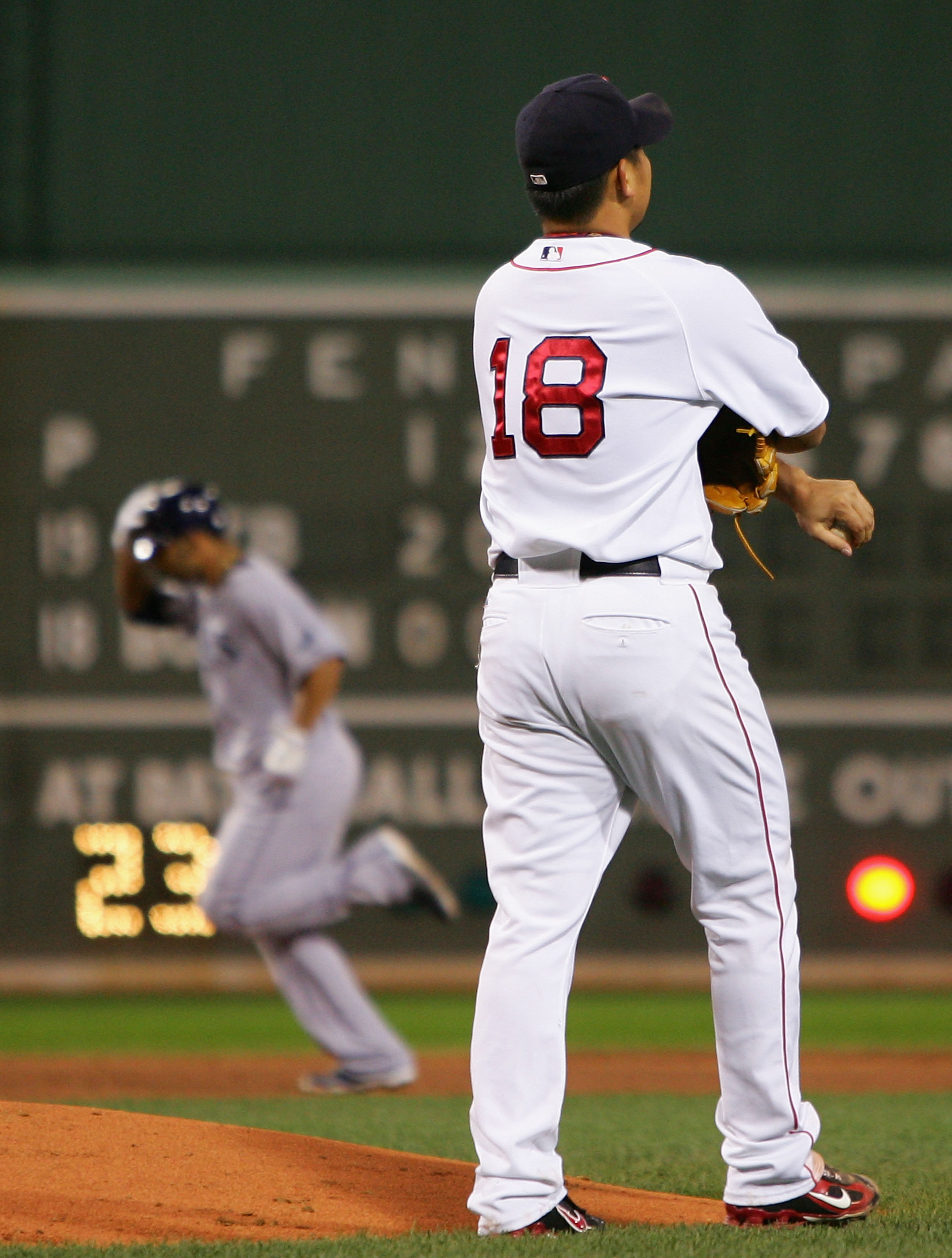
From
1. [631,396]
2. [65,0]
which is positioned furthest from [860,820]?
[631,396]

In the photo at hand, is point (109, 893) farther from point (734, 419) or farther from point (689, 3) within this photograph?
point (734, 419)

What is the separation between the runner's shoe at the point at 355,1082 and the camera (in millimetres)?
5074

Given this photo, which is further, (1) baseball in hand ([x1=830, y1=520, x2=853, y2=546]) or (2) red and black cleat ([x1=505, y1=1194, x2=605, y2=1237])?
(1) baseball in hand ([x1=830, y1=520, x2=853, y2=546])

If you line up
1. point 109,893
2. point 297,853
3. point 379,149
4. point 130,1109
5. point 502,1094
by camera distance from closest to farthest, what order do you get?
point 502,1094 → point 130,1109 → point 297,853 → point 109,893 → point 379,149

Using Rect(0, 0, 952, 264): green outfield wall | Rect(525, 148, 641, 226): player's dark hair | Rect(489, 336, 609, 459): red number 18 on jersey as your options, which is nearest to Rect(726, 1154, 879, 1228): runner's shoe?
Rect(489, 336, 609, 459): red number 18 on jersey

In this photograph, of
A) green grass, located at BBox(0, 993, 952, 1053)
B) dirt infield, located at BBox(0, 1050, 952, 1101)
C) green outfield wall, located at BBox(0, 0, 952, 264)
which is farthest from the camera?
green outfield wall, located at BBox(0, 0, 952, 264)

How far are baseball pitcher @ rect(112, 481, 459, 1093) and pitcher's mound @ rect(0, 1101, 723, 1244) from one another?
209 centimetres

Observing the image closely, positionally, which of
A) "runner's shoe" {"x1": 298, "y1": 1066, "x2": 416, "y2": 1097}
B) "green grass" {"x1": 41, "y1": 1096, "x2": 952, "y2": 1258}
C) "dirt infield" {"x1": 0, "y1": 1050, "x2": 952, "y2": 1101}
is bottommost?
"dirt infield" {"x1": 0, "y1": 1050, "x2": 952, "y2": 1101}

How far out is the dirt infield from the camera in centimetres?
528

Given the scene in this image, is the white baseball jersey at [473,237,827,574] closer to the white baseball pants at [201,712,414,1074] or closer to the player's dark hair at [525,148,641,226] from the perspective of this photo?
the player's dark hair at [525,148,641,226]

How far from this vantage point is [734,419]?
2.57m

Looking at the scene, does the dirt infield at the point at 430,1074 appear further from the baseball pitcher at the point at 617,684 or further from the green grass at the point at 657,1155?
the baseball pitcher at the point at 617,684

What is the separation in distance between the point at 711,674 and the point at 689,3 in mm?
6466

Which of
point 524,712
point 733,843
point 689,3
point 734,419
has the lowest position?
point 733,843
